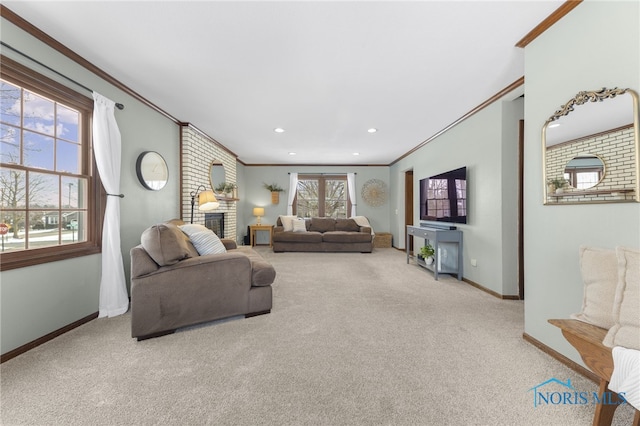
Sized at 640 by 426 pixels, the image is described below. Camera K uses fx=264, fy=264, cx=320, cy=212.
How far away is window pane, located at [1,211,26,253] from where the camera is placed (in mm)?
1896

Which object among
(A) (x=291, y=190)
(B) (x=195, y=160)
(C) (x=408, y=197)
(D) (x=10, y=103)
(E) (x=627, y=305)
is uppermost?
(B) (x=195, y=160)

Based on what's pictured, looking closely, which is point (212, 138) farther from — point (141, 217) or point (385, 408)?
point (385, 408)

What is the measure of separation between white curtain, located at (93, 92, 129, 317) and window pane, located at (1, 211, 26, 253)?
59cm

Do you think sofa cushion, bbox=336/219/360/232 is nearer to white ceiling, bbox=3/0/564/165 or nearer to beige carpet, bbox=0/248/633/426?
white ceiling, bbox=3/0/564/165

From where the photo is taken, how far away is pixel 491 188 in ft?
10.8

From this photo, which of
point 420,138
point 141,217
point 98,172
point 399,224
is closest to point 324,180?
point 399,224

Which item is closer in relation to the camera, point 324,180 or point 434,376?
point 434,376

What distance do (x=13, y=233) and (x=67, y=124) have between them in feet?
3.44

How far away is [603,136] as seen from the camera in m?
1.53

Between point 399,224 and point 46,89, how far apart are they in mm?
6548

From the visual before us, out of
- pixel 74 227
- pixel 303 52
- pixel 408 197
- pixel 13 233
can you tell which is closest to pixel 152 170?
pixel 74 227

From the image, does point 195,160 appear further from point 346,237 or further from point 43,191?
point 346,237

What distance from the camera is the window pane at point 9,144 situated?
6.18 feet

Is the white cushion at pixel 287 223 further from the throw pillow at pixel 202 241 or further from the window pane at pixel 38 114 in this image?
the window pane at pixel 38 114
